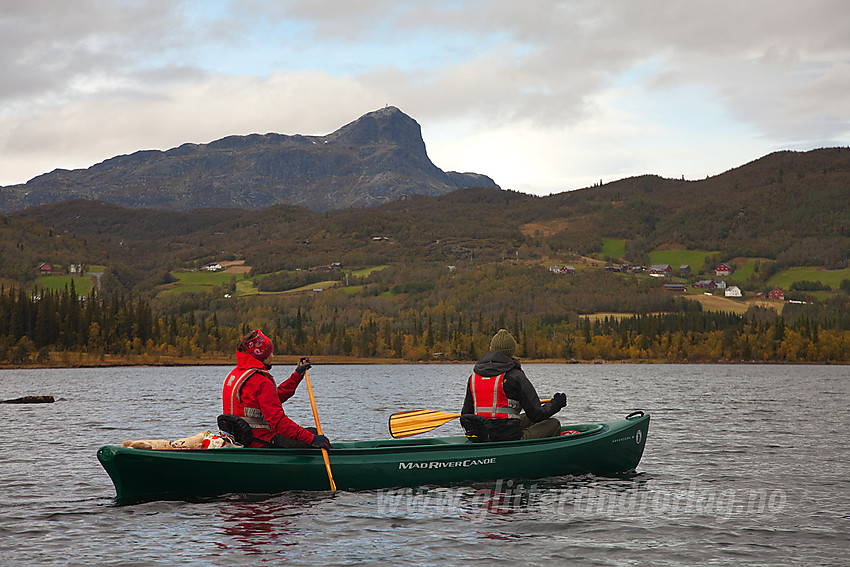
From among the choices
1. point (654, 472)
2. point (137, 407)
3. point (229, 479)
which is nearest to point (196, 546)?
point (229, 479)

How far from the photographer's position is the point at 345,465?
18.2 m

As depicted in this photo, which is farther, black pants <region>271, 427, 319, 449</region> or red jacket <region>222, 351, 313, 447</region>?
black pants <region>271, 427, 319, 449</region>

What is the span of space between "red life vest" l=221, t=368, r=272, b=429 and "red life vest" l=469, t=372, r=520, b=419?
5191 mm

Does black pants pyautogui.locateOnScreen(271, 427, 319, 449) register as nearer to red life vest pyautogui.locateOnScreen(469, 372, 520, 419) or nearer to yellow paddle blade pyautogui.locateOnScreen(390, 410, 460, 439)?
yellow paddle blade pyautogui.locateOnScreen(390, 410, 460, 439)

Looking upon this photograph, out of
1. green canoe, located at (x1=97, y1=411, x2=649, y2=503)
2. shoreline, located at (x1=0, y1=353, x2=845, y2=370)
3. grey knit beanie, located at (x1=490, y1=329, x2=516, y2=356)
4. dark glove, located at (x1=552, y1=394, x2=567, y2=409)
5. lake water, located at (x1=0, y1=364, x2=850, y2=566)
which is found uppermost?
grey knit beanie, located at (x1=490, y1=329, x2=516, y2=356)

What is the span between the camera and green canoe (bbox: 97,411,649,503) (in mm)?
17219

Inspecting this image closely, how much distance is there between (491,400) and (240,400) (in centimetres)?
619

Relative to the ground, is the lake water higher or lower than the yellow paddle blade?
lower

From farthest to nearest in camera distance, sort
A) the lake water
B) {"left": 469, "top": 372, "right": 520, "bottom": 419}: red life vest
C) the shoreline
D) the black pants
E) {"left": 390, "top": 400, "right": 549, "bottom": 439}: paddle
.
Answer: the shoreline → {"left": 390, "top": 400, "right": 549, "bottom": 439}: paddle → {"left": 469, "top": 372, "right": 520, "bottom": 419}: red life vest → the black pants → the lake water

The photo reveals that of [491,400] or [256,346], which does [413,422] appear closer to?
[491,400]

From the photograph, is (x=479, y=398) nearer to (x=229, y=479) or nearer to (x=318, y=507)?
(x=318, y=507)

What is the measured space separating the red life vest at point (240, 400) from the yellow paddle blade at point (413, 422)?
422cm

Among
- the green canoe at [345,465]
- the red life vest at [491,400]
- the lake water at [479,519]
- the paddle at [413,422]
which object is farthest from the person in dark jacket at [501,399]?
the lake water at [479,519]

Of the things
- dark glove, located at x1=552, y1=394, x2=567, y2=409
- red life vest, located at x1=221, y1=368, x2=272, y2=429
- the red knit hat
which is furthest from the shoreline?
dark glove, located at x1=552, y1=394, x2=567, y2=409
